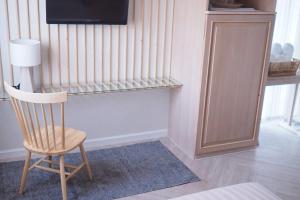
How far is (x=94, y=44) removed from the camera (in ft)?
10.3

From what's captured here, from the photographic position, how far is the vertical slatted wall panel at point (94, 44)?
2.87 meters

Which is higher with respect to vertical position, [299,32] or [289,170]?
[299,32]

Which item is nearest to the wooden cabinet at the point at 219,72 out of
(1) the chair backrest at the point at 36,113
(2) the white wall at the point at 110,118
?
(2) the white wall at the point at 110,118

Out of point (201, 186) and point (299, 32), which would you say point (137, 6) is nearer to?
point (201, 186)

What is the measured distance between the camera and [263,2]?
10.6 ft

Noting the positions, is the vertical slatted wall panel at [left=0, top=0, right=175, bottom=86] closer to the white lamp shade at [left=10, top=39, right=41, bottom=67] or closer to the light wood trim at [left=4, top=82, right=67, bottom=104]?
the white lamp shade at [left=10, top=39, right=41, bottom=67]

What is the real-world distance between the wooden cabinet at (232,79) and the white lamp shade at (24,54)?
4.47 ft

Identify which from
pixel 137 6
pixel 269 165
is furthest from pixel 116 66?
pixel 269 165

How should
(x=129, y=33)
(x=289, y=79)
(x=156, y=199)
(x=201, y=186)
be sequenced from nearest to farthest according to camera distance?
1. (x=156, y=199)
2. (x=201, y=186)
3. (x=129, y=33)
4. (x=289, y=79)

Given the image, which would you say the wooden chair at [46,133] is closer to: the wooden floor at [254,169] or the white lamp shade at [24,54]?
the white lamp shade at [24,54]

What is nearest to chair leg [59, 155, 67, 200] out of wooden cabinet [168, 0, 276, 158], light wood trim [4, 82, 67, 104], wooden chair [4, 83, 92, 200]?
wooden chair [4, 83, 92, 200]

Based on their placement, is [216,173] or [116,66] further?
[116,66]

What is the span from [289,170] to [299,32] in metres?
1.71

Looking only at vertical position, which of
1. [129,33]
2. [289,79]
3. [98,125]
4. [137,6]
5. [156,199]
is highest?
[137,6]
